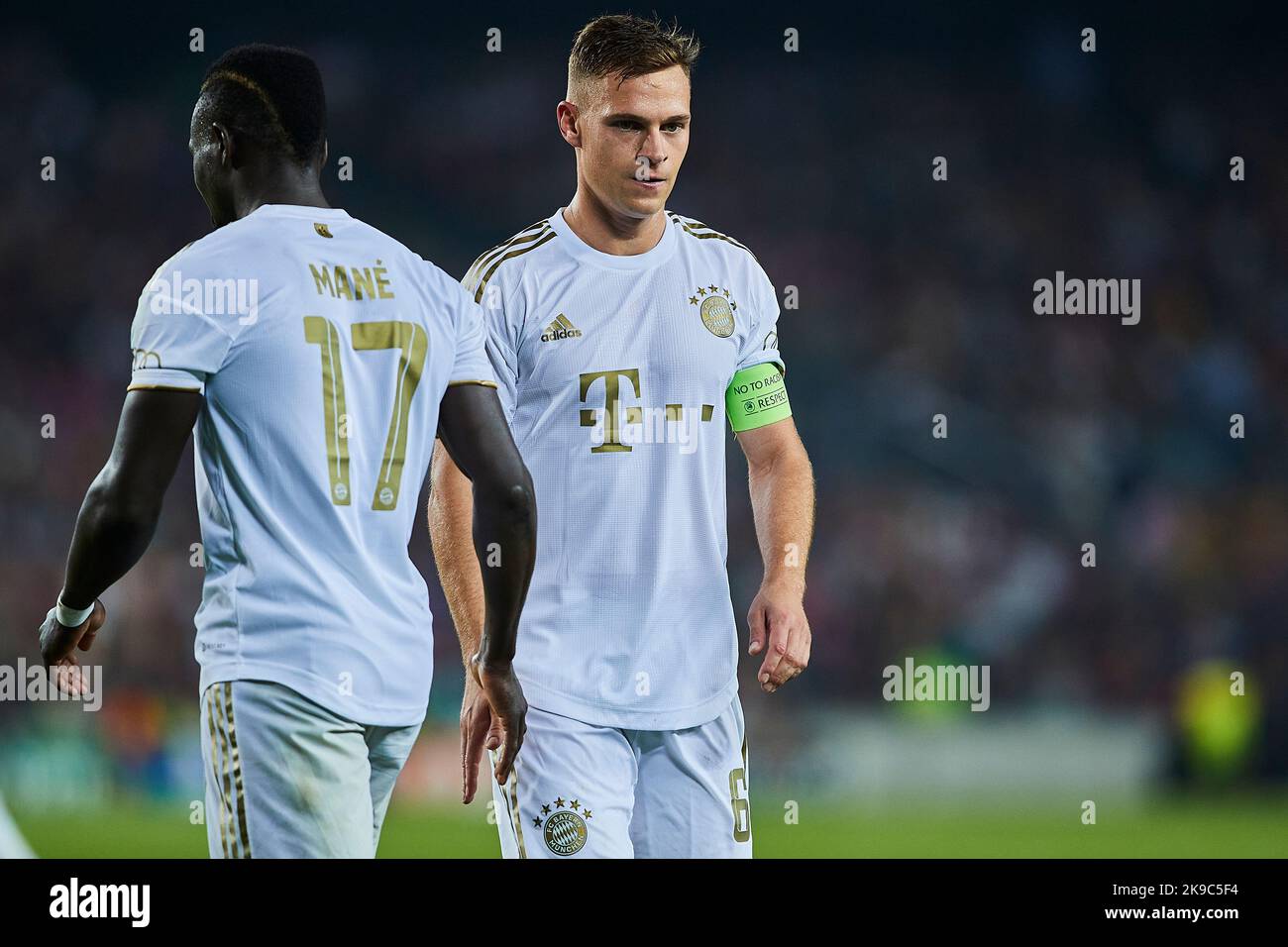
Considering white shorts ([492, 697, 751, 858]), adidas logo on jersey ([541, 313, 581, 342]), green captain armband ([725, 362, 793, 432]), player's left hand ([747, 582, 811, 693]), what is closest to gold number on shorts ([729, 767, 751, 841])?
white shorts ([492, 697, 751, 858])

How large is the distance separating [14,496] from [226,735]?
912 centimetres

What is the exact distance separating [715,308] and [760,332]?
0.56ft

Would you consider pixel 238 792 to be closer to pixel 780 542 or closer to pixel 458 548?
pixel 458 548

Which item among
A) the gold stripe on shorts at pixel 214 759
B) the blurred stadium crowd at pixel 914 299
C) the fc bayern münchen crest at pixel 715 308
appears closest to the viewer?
the gold stripe on shorts at pixel 214 759

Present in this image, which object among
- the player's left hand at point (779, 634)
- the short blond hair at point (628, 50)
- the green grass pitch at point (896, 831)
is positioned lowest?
the green grass pitch at point (896, 831)

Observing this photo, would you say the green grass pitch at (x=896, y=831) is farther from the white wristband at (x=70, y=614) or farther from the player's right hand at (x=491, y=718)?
the white wristband at (x=70, y=614)

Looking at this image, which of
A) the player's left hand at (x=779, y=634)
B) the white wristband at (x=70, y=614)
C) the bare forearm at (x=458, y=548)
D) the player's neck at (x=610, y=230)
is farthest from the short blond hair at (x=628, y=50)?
the white wristband at (x=70, y=614)

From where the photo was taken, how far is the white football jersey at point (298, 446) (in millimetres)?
3047

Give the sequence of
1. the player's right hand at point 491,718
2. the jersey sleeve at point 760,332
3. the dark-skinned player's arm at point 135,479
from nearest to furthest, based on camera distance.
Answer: the dark-skinned player's arm at point 135,479 → the player's right hand at point 491,718 → the jersey sleeve at point 760,332

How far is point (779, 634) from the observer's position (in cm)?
393

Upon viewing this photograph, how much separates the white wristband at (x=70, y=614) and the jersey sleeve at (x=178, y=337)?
0.52 m

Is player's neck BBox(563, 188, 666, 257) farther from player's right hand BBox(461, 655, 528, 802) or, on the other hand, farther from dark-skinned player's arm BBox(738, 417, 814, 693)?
player's right hand BBox(461, 655, 528, 802)

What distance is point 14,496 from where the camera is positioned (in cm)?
1134
